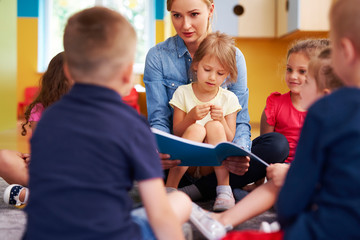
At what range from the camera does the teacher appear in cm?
154

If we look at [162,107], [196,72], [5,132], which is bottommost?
[5,132]

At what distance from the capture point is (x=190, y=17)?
1.60 m

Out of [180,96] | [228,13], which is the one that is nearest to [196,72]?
[180,96]

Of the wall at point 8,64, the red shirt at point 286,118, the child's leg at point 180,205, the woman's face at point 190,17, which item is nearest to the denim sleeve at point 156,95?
the woman's face at point 190,17

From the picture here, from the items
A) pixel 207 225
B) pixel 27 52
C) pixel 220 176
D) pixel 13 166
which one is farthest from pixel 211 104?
pixel 27 52

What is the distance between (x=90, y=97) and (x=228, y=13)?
2.72m

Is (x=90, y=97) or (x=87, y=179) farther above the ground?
(x=90, y=97)

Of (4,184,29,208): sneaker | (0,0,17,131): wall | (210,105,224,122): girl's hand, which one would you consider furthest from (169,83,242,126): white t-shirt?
(0,0,17,131): wall

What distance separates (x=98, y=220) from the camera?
688 millimetres

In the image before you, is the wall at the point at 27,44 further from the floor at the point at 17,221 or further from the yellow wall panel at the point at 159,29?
the floor at the point at 17,221

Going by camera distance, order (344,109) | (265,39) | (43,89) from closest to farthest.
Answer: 1. (344,109)
2. (43,89)
3. (265,39)

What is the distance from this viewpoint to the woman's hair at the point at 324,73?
0.92m

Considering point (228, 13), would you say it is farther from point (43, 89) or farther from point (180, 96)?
point (43, 89)

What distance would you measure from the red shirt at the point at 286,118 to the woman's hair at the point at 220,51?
241mm
